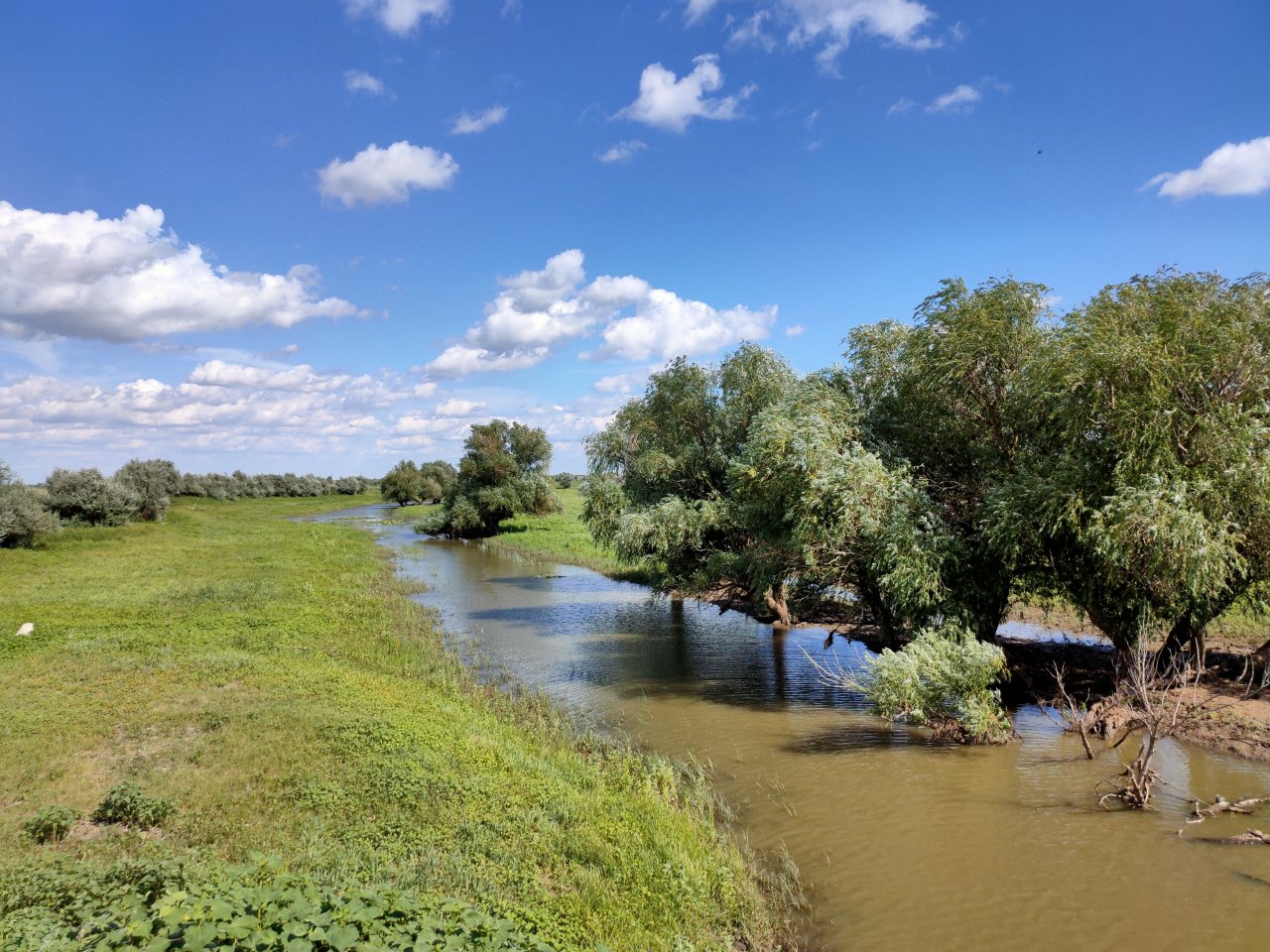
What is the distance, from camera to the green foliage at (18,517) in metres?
37.2

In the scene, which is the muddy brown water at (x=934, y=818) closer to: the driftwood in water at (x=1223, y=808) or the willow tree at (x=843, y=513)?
the driftwood in water at (x=1223, y=808)

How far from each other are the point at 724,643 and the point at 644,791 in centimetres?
1470

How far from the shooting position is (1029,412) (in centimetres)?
1594

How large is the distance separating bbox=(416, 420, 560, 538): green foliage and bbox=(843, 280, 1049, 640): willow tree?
51317 mm

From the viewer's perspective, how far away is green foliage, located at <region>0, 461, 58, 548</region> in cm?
3716

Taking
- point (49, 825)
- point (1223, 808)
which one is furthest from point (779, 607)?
point (49, 825)

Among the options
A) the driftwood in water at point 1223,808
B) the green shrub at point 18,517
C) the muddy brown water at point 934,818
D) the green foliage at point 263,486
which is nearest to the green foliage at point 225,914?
the muddy brown water at point 934,818

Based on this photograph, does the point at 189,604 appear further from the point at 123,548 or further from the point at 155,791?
the point at 123,548

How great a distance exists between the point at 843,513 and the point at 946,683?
4315 millimetres

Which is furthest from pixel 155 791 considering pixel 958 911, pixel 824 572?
pixel 824 572

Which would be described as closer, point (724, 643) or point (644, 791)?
point (644, 791)

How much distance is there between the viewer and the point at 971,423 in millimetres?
17438

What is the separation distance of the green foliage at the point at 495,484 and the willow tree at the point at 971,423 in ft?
168

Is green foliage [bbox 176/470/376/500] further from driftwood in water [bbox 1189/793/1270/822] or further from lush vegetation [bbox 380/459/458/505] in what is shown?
driftwood in water [bbox 1189/793/1270/822]
